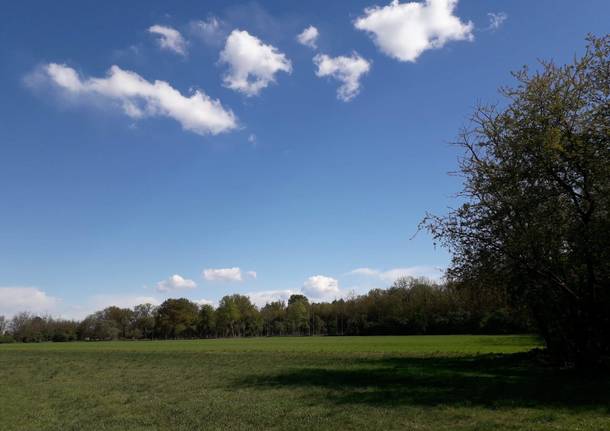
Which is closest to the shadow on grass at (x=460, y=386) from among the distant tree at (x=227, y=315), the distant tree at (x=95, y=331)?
the distant tree at (x=227, y=315)

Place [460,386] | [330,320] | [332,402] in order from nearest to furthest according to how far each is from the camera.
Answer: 1. [332,402]
2. [460,386]
3. [330,320]

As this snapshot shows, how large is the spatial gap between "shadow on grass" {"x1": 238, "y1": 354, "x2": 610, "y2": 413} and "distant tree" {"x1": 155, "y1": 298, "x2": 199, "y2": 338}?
552 ft

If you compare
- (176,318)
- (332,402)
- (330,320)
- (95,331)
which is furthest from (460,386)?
(95,331)

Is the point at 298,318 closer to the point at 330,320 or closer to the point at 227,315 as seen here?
the point at 330,320

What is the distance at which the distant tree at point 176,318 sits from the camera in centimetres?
19138

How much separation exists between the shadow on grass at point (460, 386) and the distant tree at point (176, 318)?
16821 cm

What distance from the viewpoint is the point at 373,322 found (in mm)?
151625

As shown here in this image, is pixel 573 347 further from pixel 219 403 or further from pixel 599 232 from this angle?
pixel 219 403

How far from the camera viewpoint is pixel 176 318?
628 feet

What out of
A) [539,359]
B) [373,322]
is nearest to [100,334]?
[373,322]

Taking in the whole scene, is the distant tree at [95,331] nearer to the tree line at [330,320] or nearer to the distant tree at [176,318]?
the tree line at [330,320]

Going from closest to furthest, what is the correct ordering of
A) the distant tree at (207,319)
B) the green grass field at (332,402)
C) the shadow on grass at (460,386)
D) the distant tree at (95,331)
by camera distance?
the green grass field at (332,402) → the shadow on grass at (460,386) → the distant tree at (95,331) → the distant tree at (207,319)

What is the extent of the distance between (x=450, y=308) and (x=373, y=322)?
33939mm

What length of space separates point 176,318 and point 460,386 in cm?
18152
